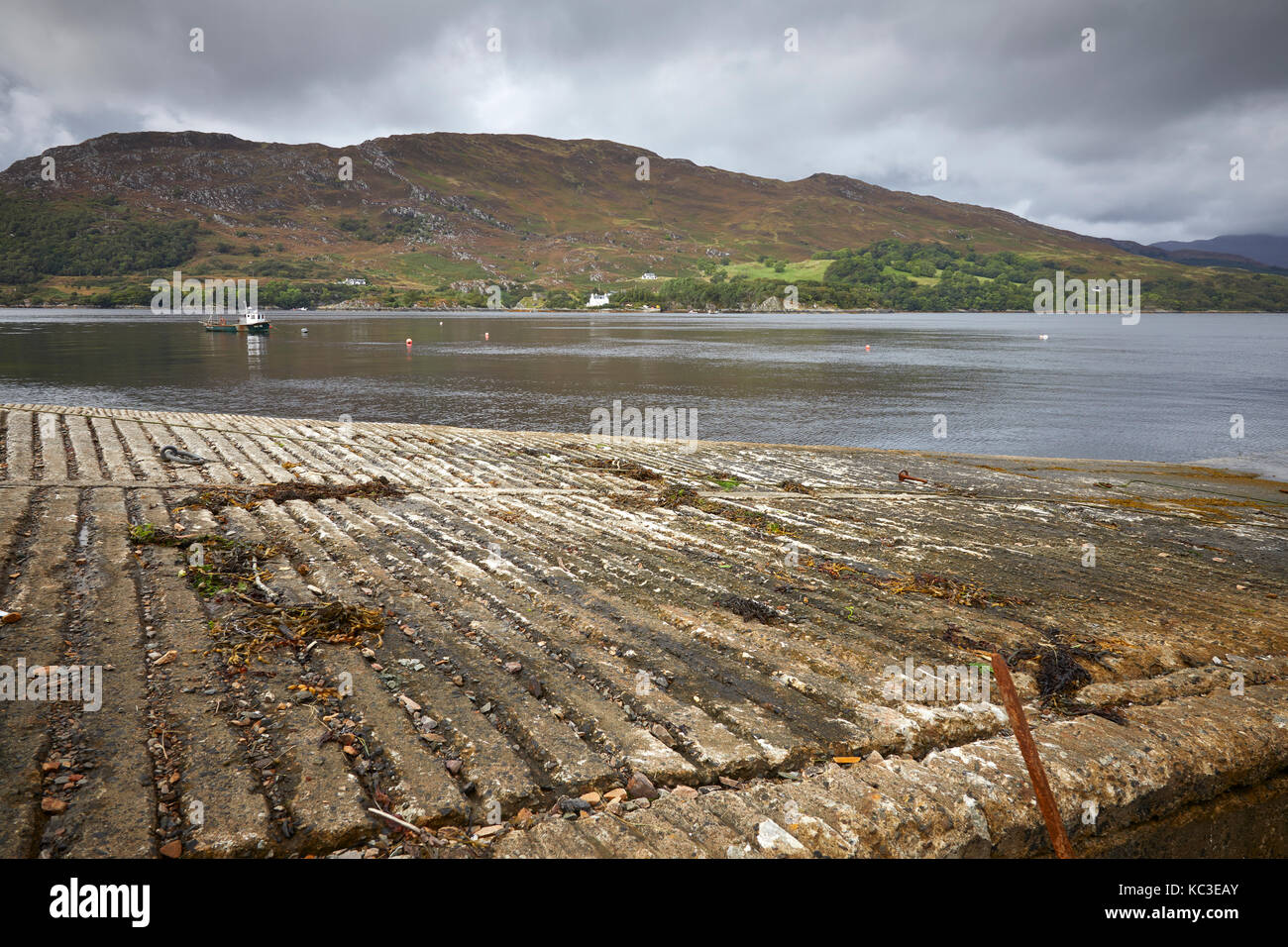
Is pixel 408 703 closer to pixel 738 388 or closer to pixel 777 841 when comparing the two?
pixel 777 841

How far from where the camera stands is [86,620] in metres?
5.20

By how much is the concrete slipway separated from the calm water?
16769 mm

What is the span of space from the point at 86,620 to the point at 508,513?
5.04 m

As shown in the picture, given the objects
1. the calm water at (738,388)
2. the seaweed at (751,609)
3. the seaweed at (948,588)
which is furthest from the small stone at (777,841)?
the calm water at (738,388)

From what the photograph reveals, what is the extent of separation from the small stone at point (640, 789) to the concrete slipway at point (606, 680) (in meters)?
0.03

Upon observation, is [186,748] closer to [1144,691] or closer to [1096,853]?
[1096,853]

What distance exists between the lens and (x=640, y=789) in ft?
12.1

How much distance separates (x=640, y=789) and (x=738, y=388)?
123ft

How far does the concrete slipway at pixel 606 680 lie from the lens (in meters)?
3.45

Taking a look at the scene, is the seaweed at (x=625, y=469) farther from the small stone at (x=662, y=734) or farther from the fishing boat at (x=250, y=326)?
the fishing boat at (x=250, y=326)

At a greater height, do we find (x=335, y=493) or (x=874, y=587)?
(x=335, y=493)

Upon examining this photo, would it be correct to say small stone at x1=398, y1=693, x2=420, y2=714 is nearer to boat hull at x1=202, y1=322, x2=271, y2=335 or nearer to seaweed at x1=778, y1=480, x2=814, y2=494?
seaweed at x1=778, y1=480, x2=814, y2=494
